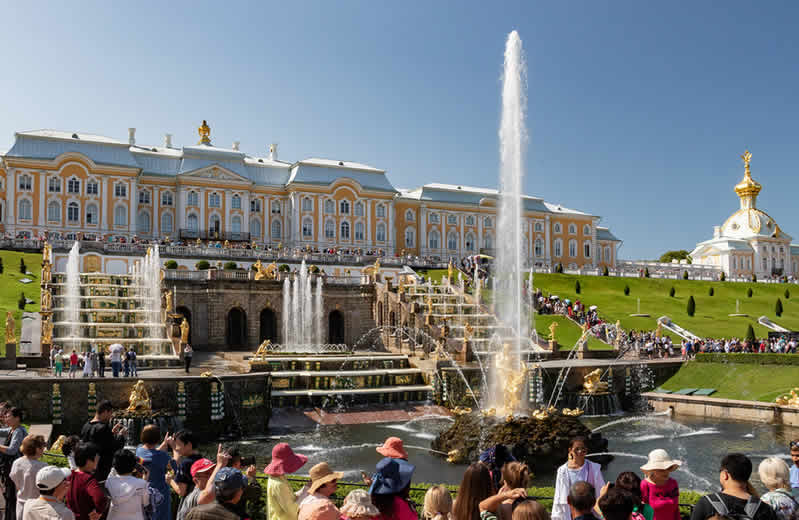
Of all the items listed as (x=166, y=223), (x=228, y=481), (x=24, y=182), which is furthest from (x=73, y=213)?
(x=228, y=481)

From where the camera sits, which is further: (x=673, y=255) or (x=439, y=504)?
(x=673, y=255)

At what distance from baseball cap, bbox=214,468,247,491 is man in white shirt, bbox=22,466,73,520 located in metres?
1.59

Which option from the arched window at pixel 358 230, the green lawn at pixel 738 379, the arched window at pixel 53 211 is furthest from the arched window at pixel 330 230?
the green lawn at pixel 738 379

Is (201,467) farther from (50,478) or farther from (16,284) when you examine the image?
(16,284)

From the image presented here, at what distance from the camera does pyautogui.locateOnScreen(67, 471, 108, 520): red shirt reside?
5.75 meters

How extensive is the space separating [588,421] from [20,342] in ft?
72.2

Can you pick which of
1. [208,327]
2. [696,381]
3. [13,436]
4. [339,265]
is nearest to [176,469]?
[13,436]

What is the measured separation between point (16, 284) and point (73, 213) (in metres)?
20.4

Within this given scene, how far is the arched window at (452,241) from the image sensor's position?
71688 millimetres

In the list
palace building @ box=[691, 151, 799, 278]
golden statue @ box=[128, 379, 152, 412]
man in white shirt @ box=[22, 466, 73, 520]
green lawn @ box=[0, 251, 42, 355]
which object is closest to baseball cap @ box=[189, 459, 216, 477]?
man in white shirt @ box=[22, 466, 73, 520]

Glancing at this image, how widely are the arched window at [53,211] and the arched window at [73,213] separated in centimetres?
73

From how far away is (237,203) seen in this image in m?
61.5

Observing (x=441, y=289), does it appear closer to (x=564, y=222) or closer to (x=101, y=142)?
(x=101, y=142)

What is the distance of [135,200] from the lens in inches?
2253
